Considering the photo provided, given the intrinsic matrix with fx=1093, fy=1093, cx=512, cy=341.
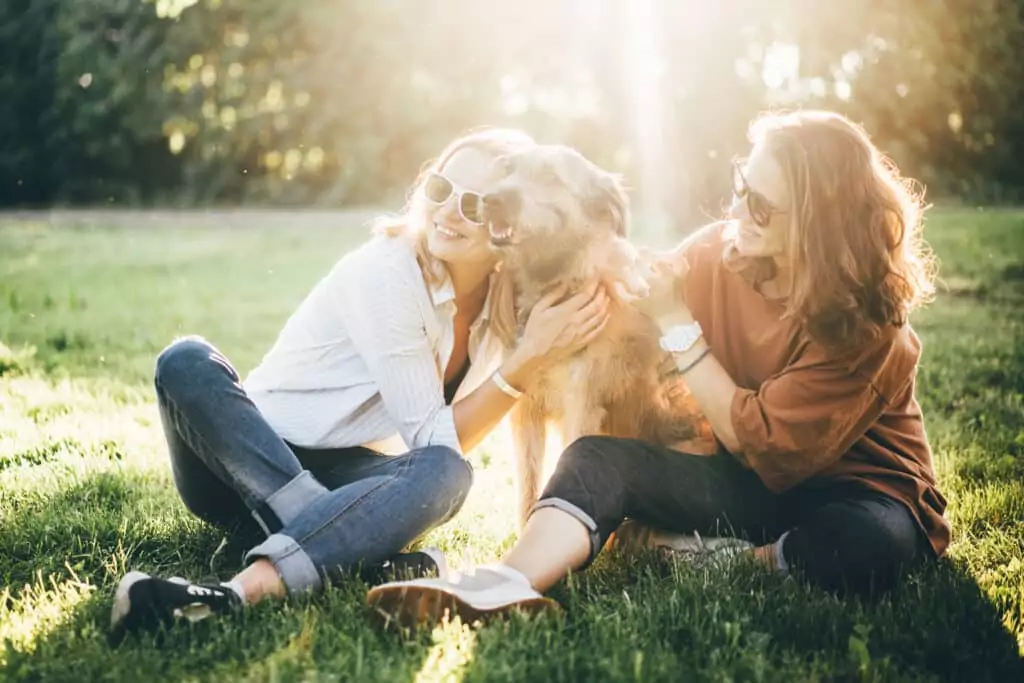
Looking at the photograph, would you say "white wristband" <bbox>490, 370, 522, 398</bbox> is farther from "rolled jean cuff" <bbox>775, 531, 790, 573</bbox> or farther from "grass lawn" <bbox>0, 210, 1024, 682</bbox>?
"rolled jean cuff" <bbox>775, 531, 790, 573</bbox>

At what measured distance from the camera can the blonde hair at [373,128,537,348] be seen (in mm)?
3266

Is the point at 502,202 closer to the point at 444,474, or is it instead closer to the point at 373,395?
the point at 373,395

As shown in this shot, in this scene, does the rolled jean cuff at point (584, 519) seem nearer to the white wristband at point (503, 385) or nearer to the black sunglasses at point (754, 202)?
the white wristband at point (503, 385)

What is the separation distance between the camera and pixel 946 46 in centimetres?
1144

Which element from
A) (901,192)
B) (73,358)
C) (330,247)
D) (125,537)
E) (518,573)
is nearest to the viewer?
(518,573)

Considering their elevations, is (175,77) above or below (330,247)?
above

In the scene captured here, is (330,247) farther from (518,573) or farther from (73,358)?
(518,573)

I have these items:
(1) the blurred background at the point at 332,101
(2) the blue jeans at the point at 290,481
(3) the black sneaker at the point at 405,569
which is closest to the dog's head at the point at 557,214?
(2) the blue jeans at the point at 290,481

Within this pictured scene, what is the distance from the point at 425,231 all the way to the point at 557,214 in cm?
46

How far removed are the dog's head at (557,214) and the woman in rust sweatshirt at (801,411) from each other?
354 millimetres

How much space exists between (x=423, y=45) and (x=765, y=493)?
12505 millimetres

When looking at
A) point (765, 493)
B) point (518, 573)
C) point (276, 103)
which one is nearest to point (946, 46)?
point (276, 103)

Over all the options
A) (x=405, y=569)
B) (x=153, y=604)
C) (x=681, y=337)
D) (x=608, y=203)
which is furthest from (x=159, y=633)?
(x=608, y=203)

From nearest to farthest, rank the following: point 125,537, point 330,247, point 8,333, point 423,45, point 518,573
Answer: point 518,573
point 125,537
point 8,333
point 330,247
point 423,45
